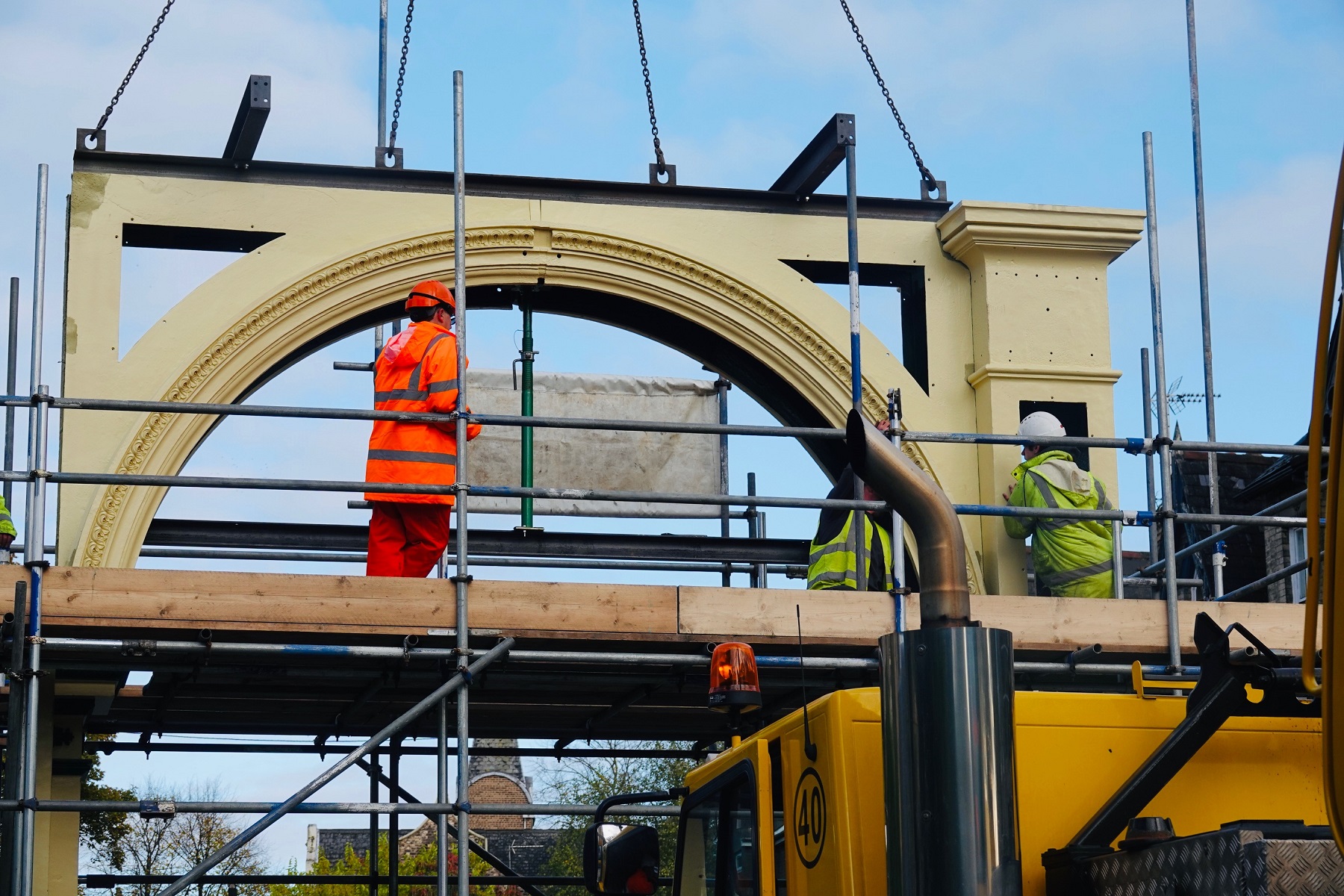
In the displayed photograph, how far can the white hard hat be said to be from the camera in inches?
404

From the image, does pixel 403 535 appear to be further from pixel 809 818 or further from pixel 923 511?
pixel 923 511

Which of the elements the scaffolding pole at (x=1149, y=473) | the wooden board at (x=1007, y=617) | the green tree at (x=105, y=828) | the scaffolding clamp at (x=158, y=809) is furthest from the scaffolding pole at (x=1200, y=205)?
the green tree at (x=105, y=828)

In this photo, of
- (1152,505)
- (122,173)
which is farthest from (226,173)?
(1152,505)

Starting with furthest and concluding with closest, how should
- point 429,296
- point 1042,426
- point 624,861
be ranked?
point 1042,426, point 429,296, point 624,861

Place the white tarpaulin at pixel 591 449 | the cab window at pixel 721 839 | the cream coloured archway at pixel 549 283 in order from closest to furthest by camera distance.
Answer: the cab window at pixel 721 839 → the cream coloured archway at pixel 549 283 → the white tarpaulin at pixel 591 449

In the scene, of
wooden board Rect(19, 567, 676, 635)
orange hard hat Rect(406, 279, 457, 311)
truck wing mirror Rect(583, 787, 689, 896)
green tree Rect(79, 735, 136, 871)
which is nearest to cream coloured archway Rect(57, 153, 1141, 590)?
orange hard hat Rect(406, 279, 457, 311)

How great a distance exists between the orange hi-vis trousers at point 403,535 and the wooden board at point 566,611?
89cm

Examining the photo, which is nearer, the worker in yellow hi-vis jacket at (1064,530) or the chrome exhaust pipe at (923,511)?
the chrome exhaust pipe at (923,511)

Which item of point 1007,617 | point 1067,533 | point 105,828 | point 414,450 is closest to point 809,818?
point 1007,617

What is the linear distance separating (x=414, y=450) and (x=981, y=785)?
552 centimetres

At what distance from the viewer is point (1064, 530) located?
33.1 ft

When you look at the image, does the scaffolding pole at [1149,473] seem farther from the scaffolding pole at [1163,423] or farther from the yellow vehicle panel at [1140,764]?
the yellow vehicle panel at [1140,764]

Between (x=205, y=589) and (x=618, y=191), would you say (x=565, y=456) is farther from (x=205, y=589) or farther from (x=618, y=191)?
(x=205, y=589)

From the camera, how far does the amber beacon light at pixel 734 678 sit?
5.05m
